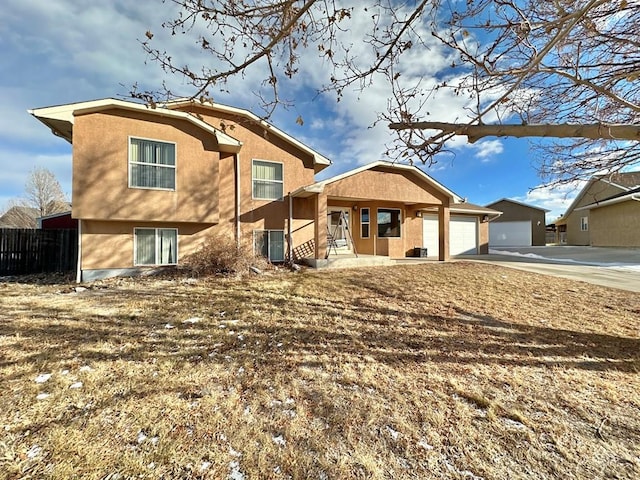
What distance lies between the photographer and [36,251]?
1136cm

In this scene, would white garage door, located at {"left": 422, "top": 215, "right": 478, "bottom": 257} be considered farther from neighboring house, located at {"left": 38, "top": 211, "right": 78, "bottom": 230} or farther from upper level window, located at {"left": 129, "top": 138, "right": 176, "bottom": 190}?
neighboring house, located at {"left": 38, "top": 211, "right": 78, "bottom": 230}

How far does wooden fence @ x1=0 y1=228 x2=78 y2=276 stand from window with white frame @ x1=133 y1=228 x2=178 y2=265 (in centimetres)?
364

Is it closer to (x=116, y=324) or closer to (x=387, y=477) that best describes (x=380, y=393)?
(x=387, y=477)

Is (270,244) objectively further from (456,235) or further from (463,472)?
(456,235)

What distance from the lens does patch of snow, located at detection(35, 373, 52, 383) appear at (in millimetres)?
3195

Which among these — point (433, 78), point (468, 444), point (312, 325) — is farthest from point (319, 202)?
point (468, 444)

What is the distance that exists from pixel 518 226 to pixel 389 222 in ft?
73.5

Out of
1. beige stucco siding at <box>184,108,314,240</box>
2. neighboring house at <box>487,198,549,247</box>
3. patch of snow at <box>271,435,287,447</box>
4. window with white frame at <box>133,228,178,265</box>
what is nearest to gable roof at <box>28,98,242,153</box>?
beige stucco siding at <box>184,108,314,240</box>

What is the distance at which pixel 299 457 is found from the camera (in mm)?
2264

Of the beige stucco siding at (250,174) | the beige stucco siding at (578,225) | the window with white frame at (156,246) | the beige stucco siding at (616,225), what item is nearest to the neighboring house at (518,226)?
the beige stucco siding at (578,225)

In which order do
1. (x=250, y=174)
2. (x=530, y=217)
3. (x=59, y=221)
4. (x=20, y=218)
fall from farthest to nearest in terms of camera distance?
(x=20, y=218), (x=530, y=217), (x=59, y=221), (x=250, y=174)

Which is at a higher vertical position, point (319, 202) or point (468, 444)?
point (319, 202)

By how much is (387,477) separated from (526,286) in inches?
325

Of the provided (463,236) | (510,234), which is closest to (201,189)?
(463,236)
